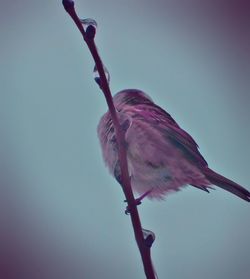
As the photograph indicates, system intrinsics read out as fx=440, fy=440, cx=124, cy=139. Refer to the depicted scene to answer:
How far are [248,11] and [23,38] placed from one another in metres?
0.61

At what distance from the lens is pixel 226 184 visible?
3.43ft

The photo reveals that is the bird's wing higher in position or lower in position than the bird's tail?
higher

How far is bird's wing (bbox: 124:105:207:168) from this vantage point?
3.48 feet

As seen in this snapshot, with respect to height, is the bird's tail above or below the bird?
below

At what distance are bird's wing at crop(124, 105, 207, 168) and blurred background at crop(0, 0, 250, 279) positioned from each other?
0.09ft

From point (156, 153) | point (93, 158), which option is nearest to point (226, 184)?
point (156, 153)

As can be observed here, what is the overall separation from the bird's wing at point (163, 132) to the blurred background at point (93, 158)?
28 millimetres

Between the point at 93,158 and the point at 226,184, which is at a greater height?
the point at 93,158

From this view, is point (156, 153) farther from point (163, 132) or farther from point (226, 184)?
point (226, 184)

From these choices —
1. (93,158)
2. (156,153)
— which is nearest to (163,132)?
(156,153)

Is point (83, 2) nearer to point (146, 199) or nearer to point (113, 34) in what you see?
point (113, 34)

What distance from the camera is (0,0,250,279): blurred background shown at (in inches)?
42.4

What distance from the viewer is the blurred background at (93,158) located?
1078 mm

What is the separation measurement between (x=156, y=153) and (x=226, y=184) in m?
0.18
